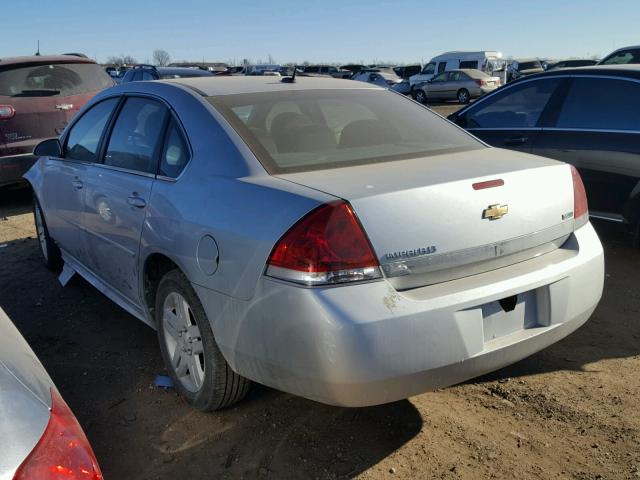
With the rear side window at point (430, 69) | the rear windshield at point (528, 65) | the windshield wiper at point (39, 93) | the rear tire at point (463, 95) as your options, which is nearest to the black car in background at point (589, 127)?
the windshield wiper at point (39, 93)

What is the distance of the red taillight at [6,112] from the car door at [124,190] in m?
4.09

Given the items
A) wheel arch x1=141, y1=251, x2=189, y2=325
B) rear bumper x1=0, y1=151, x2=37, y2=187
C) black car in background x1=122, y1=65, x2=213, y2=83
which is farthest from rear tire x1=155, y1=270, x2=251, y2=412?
black car in background x1=122, y1=65, x2=213, y2=83

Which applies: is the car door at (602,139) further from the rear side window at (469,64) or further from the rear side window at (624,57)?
the rear side window at (469,64)

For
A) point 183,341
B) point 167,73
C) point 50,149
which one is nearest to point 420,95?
point 167,73

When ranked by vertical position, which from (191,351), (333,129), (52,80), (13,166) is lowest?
(191,351)

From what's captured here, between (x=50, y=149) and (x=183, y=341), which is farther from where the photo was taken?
(x=50, y=149)

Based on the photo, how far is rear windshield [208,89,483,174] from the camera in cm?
291

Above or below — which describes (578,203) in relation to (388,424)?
above

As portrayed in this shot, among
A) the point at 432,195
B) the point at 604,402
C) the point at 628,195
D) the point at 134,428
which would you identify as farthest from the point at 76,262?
the point at 628,195

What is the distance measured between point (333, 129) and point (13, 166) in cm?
543

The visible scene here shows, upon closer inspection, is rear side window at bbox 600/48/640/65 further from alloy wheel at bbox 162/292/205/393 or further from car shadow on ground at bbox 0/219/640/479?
alloy wheel at bbox 162/292/205/393

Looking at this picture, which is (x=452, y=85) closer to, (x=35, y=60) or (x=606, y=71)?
(x=35, y=60)

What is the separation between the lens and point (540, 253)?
2.76 m

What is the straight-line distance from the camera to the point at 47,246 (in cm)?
519
